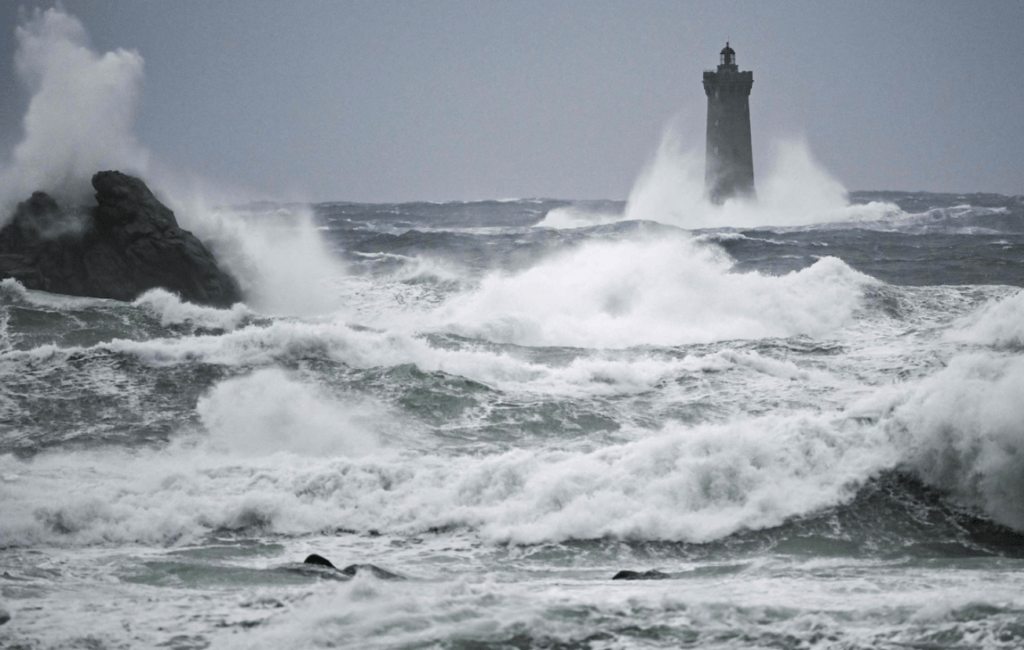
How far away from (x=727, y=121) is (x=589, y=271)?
19.0 m

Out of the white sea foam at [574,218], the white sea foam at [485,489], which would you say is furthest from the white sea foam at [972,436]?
the white sea foam at [574,218]

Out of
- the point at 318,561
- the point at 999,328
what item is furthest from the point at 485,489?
the point at 999,328

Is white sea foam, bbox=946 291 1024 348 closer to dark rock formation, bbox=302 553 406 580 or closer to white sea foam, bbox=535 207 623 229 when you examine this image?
dark rock formation, bbox=302 553 406 580

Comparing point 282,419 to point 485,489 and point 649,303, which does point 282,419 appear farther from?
point 649,303

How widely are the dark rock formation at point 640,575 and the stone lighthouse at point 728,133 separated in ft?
114

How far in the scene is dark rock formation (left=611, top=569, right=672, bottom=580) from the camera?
22.4ft

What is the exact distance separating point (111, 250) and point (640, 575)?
15158 millimetres

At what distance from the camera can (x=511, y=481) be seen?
9.08 m

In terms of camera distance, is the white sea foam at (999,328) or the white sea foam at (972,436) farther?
the white sea foam at (999,328)

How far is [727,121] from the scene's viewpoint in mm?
40000

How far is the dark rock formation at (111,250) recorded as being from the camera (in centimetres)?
1925

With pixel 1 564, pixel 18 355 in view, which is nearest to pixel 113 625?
pixel 1 564

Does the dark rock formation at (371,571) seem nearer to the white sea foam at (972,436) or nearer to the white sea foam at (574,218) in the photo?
the white sea foam at (972,436)

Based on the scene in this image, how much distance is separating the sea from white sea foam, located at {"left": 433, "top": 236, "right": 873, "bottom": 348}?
16 cm
